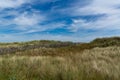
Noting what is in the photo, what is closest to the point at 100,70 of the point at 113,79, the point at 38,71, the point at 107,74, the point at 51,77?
the point at 107,74

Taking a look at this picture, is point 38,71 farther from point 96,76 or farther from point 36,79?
point 96,76

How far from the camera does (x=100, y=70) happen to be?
857 cm

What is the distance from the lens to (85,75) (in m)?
8.05

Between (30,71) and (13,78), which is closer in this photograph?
(13,78)

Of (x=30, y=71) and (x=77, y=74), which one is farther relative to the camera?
(x=30, y=71)

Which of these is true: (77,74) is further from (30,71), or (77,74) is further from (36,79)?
(30,71)

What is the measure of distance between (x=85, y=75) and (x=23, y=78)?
88.5 inches

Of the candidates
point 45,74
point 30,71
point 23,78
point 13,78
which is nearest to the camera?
point 13,78

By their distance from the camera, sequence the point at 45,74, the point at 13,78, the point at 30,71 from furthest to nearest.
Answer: the point at 30,71
the point at 45,74
the point at 13,78

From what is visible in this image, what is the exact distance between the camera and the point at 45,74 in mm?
8492

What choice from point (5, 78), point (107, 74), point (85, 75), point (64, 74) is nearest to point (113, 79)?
point (107, 74)

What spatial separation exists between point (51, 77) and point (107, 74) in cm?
205

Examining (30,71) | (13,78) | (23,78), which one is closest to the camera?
(13,78)

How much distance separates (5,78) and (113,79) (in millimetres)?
3841
